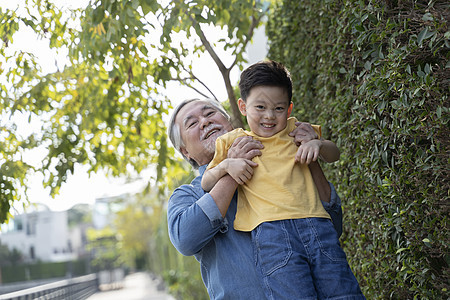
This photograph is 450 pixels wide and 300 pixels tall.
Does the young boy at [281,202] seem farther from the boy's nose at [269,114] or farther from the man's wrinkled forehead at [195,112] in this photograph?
the man's wrinkled forehead at [195,112]

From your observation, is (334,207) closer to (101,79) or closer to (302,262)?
(302,262)

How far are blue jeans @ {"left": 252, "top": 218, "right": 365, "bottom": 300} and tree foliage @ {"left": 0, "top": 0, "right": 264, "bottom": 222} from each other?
7.52ft

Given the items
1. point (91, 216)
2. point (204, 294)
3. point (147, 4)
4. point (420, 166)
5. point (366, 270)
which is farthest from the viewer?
point (91, 216)

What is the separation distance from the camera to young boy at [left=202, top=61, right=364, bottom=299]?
2.04 m

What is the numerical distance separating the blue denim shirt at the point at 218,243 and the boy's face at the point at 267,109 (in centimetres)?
33

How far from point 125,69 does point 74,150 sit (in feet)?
6.08

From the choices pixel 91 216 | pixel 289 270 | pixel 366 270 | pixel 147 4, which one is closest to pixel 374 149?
pixel 366 270

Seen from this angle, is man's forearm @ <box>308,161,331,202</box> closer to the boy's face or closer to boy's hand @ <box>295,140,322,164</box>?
boy's hand @ <box>295,140,322,164</box>

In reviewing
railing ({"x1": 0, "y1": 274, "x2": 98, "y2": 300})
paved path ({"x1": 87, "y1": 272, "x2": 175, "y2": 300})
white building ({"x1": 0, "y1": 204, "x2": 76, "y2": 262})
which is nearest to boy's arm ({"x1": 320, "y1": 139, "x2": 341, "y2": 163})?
white building ({"x1": 0, "y1": 204, "x2": 76, "y2": 262})

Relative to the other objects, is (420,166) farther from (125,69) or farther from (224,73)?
(125,69)

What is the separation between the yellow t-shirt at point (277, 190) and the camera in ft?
6.95

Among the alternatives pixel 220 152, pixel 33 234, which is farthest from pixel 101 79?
pixel 33 234

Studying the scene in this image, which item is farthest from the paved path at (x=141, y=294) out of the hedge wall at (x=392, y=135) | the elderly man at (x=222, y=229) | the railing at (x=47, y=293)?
the elderly man at (x=222, y=229)

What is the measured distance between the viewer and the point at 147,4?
149 inches
